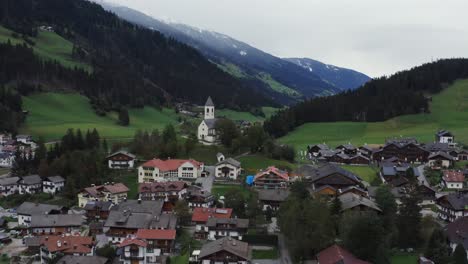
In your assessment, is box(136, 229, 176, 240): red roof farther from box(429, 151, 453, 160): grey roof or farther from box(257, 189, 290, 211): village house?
box(429, 151, 453, 160): grey roof

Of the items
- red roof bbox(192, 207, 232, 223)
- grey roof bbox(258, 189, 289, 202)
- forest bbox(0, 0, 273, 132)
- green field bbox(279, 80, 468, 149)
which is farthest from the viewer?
forest bbox(0, 0, 273, 132)

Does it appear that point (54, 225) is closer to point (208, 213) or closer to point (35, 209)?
point (35, 209)

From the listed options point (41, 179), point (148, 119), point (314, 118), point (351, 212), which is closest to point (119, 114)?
point (148, 119)

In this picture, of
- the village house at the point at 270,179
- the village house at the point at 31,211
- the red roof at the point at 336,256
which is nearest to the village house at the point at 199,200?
the village house at the point at 270,179

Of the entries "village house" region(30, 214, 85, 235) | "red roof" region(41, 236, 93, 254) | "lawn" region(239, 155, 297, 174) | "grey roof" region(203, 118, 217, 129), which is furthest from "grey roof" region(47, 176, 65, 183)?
"grey roof" region(203, 118, 217, 129)

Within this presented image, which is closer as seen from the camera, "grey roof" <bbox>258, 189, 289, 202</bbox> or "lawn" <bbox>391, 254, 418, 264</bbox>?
"lawn" <bbox>391, 254, 418, 264</bbox>

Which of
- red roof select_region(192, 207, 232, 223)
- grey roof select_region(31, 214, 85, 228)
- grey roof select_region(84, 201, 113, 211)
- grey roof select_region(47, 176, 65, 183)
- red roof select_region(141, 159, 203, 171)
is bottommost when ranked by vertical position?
grey roof select_region(31, 214, 85, 228)

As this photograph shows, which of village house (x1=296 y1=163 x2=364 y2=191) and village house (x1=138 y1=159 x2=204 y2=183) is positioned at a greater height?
village house (x1=296 y1=163 x2=364 y2=191)
